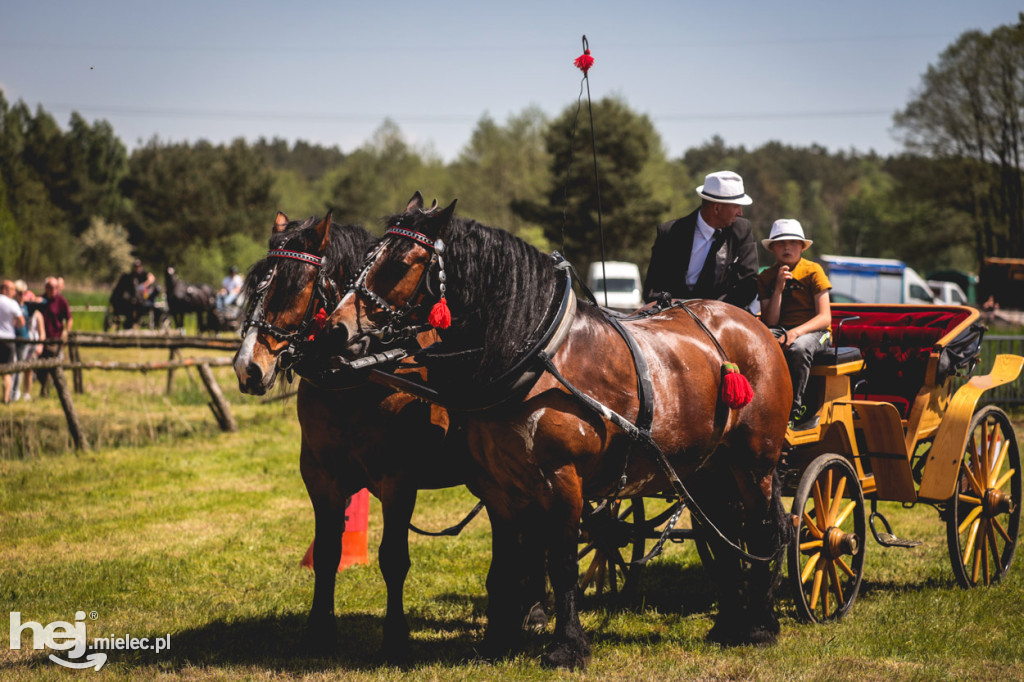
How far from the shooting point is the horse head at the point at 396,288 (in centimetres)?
385

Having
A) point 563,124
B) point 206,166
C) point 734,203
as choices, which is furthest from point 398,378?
point 206,166

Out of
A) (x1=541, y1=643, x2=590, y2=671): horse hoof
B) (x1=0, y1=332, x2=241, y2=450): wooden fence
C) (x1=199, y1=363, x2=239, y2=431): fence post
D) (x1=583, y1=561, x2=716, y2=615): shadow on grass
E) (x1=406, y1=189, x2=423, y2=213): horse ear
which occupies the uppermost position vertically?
(x1=406, y1=189, x2=423, y2=213): horse ear

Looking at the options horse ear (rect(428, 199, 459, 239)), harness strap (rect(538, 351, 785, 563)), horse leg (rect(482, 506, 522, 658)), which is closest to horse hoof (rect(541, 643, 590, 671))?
horse leg (rect(482, 506, 522, 658))

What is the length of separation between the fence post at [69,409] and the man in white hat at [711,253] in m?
7.53

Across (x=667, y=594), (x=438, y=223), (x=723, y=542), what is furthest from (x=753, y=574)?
(x=438, y=223)

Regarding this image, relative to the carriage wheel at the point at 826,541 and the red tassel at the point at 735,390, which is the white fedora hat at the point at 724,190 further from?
the carriage wheel at the point at 826,541

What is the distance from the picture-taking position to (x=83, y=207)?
177 feet

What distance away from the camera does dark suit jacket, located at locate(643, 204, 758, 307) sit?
18.3ft

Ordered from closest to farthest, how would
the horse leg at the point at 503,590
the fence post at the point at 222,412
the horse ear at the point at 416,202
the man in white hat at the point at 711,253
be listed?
the horse ear at the point at 416,202
the horse leg at the point at 503,590
the man in white hat at the point at 711,253
the fence post at the point at 222,412

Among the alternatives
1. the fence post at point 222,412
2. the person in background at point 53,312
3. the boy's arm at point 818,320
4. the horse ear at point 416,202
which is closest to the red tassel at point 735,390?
the boy's arm at point 818,320

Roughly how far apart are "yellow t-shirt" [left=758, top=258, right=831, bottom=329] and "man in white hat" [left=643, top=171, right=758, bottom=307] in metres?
0.12

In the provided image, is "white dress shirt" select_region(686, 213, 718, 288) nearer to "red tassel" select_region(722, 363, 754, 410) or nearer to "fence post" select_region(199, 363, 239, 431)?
"red tassel" select_region(722, 363, 754, 410)

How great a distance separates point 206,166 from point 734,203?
53294 millimetres

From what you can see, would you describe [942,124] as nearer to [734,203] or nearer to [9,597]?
[734,203]
